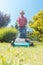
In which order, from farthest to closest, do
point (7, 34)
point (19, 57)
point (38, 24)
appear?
point (38, 24) < point (7, 34) < point (19, 57)

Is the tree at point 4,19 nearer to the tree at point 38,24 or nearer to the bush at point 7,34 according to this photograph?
the tree at point 38,24

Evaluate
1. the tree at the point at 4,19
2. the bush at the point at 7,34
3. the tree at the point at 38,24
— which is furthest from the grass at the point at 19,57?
the tree at the point at 4,19

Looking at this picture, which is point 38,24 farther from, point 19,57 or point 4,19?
point 19,57

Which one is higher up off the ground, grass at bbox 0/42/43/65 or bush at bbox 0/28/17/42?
grass at bbox 0/42/43/65

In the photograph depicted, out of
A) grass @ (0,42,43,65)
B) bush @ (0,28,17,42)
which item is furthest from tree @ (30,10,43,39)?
grass @ (0,42,43,65)

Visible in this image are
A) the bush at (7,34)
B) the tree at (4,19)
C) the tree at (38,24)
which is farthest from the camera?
the tree at (4,19)

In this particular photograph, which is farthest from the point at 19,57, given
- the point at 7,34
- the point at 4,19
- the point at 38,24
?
the point at 4,19

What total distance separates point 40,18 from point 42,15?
0.86 ft

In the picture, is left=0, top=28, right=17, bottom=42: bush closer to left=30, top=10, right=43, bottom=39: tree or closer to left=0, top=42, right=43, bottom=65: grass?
left=30, top=10, right=43, bottom=39: tree

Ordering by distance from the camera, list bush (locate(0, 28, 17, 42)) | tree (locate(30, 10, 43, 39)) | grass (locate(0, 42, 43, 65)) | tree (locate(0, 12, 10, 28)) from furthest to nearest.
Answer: tree (locate(0, 12, 10, 28))
tree (locate(30, 10, 43, 39))
bush (locate(0, 28, 17, 42))
grass (locate(0, 42, 43, 65))

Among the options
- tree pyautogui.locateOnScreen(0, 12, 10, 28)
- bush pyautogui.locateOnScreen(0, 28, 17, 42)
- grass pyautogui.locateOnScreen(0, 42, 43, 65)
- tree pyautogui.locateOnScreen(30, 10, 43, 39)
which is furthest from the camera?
tree pyautogui.locateOnScreen(0, 12, 10, 28)

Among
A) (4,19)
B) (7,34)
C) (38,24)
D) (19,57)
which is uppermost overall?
(19,57)

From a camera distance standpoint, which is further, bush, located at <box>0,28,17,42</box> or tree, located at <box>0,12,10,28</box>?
tree, located at <box>0,12,10,28</box>

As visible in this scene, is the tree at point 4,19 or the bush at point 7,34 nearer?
the bush at point 7,34
